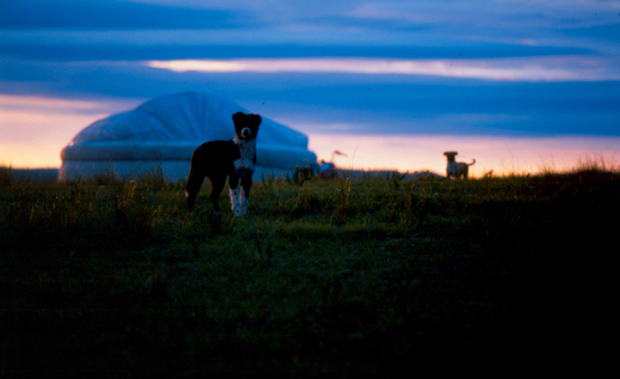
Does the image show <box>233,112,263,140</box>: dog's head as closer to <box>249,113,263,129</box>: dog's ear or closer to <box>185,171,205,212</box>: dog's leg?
<box>249,113,263,129</box>: dog's ear

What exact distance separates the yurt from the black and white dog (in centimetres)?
766

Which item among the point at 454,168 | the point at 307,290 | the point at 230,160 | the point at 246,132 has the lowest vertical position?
the point at 307,290

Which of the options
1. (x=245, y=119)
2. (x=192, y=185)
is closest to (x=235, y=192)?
(x=192, y=185)

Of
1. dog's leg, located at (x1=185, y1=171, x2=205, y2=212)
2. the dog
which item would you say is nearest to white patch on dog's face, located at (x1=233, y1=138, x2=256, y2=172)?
dog's leg, located at (x1=185, y1=171, x2=205, y2=212)

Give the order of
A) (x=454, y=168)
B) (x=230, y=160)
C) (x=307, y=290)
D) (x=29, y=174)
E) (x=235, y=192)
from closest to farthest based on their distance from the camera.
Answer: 1. (x=307, y=290)
2. (x=230, y=160)
3. (x=235, y=192)
4. (x=29, y=174)
5. (x=454, y=168)

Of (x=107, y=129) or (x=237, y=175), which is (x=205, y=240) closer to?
(x=237, y=175)

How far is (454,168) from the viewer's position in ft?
34.4

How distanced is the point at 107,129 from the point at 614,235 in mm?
14052

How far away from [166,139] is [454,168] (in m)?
8.90

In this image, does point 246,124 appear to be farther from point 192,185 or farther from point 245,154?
point 192,185

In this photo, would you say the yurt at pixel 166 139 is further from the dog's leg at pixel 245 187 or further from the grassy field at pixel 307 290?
the grassy field at pixel 307 290

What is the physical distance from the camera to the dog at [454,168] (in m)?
10.5

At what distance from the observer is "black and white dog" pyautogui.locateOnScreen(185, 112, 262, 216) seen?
4.92 m

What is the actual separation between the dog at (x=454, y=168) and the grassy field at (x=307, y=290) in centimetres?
518
